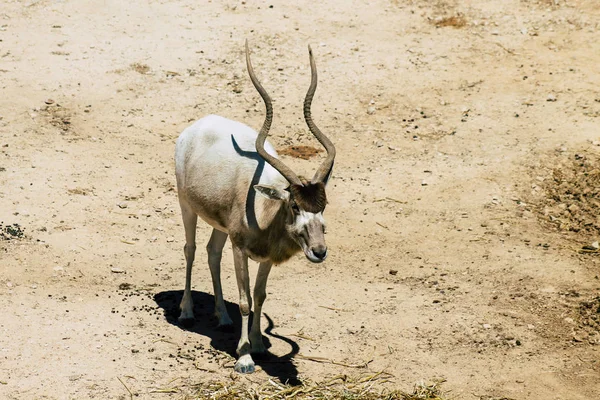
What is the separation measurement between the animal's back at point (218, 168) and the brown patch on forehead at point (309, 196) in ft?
2.33

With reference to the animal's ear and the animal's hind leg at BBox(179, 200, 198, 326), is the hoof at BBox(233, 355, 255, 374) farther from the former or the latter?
the animal's ear

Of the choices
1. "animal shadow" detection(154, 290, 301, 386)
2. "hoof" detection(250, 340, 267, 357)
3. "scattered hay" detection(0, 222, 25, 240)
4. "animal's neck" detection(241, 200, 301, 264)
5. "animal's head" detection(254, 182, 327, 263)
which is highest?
"animal's head" detection(254, 182, 327, 263)

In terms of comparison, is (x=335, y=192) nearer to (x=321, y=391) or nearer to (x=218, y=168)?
(x=218, y=168)

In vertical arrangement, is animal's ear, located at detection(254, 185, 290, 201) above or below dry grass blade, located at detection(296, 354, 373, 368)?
above

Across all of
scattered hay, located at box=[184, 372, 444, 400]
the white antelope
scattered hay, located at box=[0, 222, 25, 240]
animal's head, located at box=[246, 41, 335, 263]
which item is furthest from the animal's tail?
scattered hay, located at box=[0, 222, 25, 240]

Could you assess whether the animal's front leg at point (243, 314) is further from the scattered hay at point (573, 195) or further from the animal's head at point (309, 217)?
the scattered hay at point (573, 195)

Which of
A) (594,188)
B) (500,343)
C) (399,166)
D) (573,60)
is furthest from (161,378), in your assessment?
(573,60)

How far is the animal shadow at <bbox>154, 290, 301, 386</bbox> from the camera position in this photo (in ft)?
32.5

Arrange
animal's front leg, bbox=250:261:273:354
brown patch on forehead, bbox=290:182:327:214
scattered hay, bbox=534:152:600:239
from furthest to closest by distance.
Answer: scattered hay, bbox=534:152:600:239 → animal's front leg, bbox=250:261:273:354 → brown patch on forehead, bbox=290:182:327:214

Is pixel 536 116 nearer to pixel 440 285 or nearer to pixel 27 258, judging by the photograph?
pixel 440 285

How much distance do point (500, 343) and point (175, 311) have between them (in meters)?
3.95

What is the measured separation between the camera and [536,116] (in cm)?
1616

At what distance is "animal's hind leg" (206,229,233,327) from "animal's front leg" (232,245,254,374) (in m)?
0.86

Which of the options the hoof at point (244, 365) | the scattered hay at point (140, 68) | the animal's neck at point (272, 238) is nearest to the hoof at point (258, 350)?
the hoof at point (244, 365)
